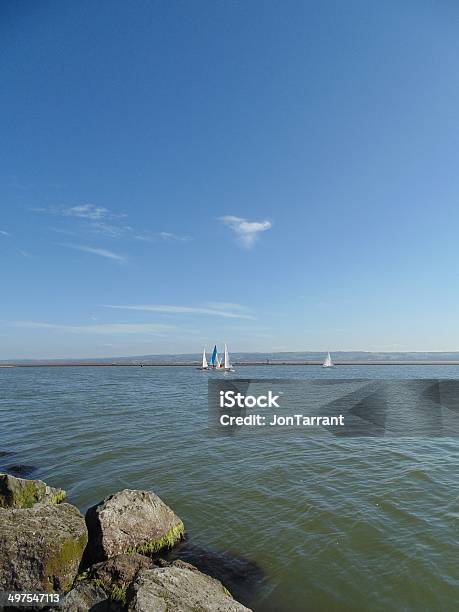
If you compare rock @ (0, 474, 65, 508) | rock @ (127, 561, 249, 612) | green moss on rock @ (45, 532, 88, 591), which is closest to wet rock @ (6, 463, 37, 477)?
rock @ (0, 474, 65, 508)

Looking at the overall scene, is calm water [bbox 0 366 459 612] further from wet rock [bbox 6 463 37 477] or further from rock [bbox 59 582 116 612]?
rock [bbox 59 582 116 612]

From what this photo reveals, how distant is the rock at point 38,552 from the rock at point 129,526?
0.39 meters

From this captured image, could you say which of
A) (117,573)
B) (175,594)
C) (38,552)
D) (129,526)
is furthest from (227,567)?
(38,552)

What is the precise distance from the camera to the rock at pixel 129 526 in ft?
27.4

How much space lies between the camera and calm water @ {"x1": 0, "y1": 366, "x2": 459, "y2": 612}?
26.0ft

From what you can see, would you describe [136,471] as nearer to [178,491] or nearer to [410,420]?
[178,491]

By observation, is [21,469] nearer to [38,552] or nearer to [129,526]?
[129,526]

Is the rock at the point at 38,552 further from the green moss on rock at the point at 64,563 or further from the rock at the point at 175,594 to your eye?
the rock at the point at 175,594

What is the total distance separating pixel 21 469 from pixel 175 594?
1291 cm

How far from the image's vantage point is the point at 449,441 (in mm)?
20156

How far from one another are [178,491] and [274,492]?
→ 343 cm

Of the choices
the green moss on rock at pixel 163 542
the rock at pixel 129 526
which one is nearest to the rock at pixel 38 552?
the rock at pixel 129 526

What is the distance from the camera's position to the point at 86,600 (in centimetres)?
664

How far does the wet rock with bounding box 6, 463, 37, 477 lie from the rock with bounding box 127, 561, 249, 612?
11.7 metres
